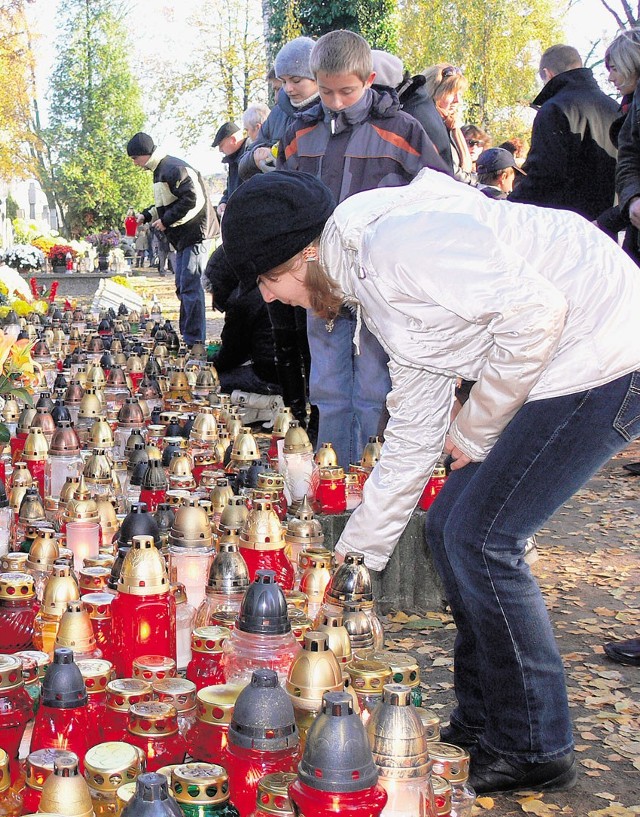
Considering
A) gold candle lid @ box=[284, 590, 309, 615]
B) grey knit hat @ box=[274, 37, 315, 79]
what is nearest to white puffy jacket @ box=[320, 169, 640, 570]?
gold candle lid @ box=[284, 590, 309, 615]

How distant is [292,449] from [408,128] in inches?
80.6

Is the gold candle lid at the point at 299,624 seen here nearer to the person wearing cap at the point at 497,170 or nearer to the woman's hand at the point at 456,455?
the woman's hand at the point at 456,455

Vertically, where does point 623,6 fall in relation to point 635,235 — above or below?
above

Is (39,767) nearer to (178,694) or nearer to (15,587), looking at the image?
(178,694)

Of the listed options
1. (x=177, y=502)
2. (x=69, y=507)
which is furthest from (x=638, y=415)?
(x=69, y=507)

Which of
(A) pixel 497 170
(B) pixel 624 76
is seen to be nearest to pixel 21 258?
(A) pixel 497 170

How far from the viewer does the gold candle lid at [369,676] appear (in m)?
2.23

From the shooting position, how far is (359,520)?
2742 millimetres

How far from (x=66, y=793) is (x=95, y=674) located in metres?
0.54

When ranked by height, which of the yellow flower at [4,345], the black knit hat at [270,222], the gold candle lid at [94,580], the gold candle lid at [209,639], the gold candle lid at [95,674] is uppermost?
the black knit hat at [270,222]

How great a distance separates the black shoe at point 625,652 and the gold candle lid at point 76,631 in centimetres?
215

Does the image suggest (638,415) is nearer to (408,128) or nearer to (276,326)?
(408,128)

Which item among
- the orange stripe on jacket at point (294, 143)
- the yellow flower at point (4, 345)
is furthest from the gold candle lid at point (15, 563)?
the orange stripe on jacket at point (294, 143)

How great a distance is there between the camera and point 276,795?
1733mm
